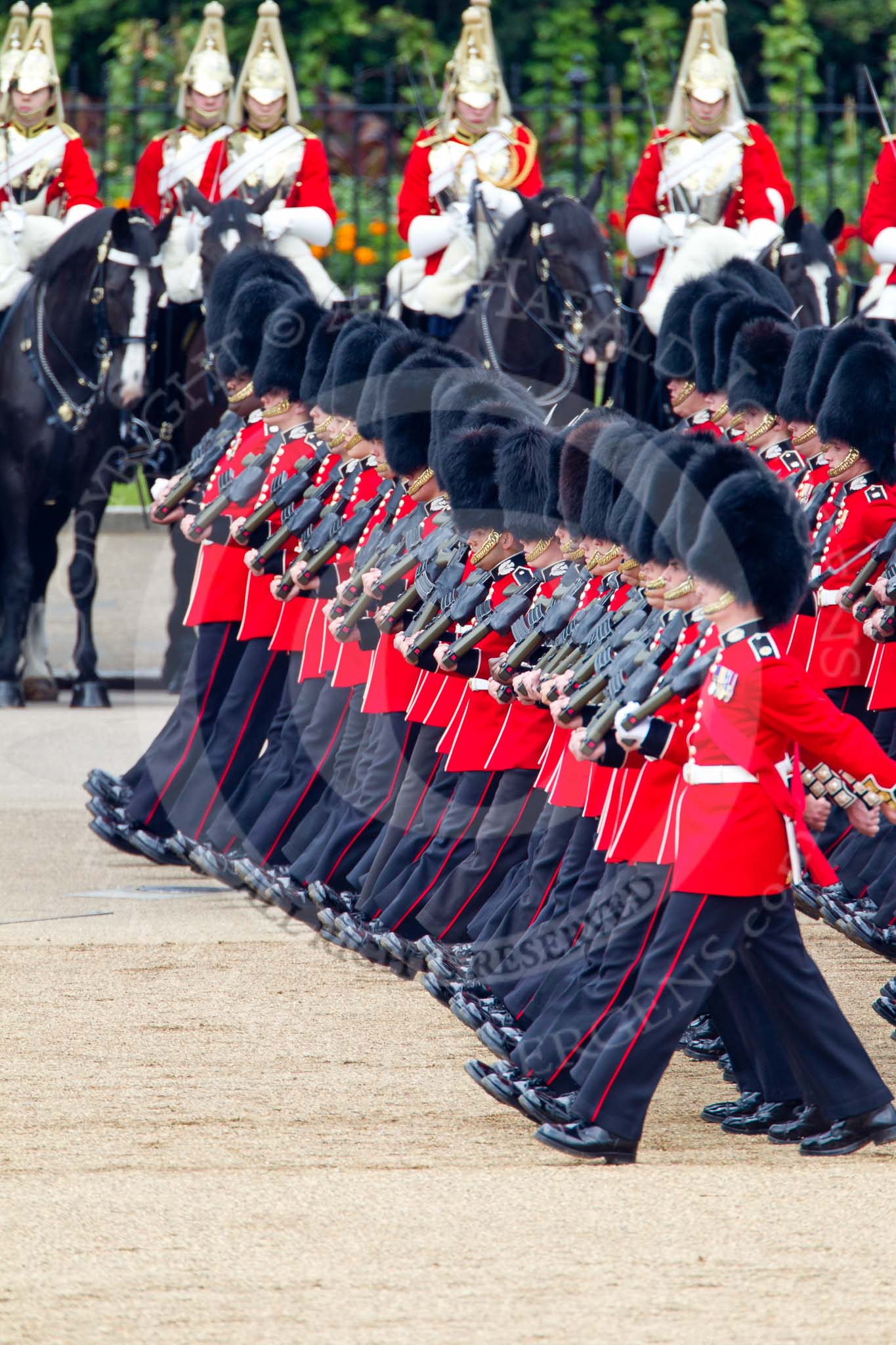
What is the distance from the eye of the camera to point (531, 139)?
10016mm

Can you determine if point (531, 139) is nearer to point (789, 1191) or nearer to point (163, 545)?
point (163, 545)

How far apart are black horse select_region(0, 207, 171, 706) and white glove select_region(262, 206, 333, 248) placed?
0.55 m

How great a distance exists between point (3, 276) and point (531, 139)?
2.13 metres

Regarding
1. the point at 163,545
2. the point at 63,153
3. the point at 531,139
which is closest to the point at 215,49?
the point at 63,153

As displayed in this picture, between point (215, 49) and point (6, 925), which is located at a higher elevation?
point (215, 49)

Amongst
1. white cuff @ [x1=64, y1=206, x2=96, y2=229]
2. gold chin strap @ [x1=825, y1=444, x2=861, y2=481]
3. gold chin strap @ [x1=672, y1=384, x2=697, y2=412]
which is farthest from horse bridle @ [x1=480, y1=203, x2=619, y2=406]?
gold chin strap @ [x1=825, y1=444, x2=861, y2=481]

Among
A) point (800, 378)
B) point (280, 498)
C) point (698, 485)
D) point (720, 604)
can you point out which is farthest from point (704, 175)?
point (720, 604)

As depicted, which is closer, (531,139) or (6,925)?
(6,925)

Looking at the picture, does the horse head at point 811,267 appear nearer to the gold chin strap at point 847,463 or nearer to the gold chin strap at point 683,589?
the gold chin strap at point 847,463

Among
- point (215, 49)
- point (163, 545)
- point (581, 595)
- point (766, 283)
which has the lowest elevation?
point (163, 545)

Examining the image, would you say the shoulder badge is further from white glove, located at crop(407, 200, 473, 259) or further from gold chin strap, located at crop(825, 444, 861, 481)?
white glove, located at crop(407, 200, 473, 259)

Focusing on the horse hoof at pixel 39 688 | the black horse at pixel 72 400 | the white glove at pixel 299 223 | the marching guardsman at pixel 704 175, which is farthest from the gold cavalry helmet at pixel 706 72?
the horse hoof at pixel 39 688

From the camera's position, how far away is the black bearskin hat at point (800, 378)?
6.52 metres

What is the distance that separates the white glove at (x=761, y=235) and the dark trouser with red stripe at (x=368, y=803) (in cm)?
396
